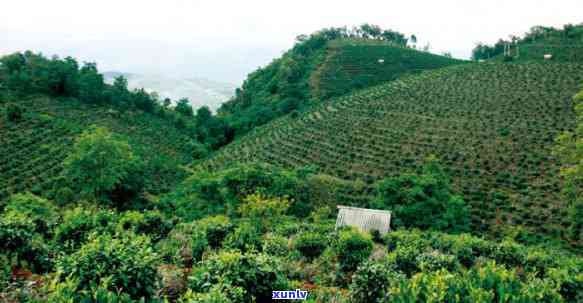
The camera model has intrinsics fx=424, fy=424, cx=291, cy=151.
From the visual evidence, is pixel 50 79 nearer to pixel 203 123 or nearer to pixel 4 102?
pixel 4 102

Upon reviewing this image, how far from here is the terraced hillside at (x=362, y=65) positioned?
284ft

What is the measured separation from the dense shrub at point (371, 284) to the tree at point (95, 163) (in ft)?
106

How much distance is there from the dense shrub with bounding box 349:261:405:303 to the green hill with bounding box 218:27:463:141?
66.8 metres

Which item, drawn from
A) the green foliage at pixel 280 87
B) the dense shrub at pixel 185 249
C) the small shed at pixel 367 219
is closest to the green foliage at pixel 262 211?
the small shed at pixel 367 219

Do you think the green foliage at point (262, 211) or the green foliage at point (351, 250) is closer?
the green foliage at point (351, 250)

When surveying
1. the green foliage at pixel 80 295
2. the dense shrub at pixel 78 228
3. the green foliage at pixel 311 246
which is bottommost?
the green foliage at pixel 311 246

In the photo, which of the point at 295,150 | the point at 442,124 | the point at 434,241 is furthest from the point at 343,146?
the point at 434,241

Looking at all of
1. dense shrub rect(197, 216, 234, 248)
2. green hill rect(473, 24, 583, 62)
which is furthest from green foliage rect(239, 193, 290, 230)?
green hill rect(473, 24, 583, 62)

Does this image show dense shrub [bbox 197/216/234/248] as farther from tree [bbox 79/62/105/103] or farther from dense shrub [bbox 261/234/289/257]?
tree [bbox 79/62/105/103]

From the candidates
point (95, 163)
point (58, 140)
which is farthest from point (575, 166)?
point (58, 140)

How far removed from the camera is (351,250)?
1334 centimetres

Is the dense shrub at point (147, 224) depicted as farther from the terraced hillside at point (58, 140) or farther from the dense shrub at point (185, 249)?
the terraced hillside at point (58, 140)

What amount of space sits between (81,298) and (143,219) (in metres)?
10.5

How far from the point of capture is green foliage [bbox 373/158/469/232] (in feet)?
94.5
